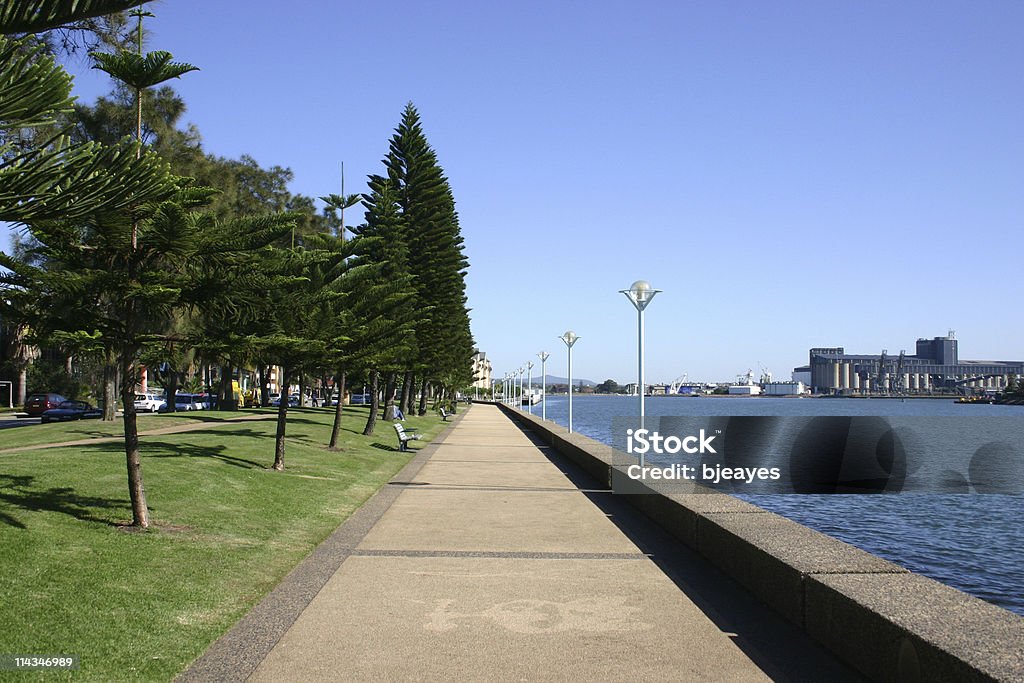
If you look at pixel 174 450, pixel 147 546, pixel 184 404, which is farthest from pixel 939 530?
pixel 184 404

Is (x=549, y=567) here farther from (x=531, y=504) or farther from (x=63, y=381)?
(x=63, y=381)

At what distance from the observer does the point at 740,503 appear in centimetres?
1020

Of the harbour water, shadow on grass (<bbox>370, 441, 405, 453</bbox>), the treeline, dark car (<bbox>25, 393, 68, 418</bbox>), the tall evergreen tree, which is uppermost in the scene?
the tall evergreen tree

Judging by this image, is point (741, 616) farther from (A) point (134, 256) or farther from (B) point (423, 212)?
(B) point (423, 212)

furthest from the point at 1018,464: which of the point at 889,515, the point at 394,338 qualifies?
the point at 394,338

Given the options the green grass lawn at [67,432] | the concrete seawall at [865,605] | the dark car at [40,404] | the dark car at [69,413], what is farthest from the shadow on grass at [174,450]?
the dark car at [40,404]

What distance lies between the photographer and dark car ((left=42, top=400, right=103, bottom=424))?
33719 millimetres

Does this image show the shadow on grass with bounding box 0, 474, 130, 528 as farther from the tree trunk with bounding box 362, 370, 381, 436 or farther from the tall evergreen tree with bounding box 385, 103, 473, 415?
the tall evergreen tree with bounding box 385, 103, 473, 415

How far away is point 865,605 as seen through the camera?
17.2 ft

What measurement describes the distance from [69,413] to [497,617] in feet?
107

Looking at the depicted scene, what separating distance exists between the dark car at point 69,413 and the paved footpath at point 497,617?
27.2 m

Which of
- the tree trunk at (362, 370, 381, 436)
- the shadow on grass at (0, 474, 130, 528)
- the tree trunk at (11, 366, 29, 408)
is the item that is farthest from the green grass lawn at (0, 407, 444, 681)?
the tree trunk at (11, 366, 29, 408)

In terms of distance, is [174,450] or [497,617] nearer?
[497,617]

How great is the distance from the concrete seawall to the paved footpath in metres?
0.23
